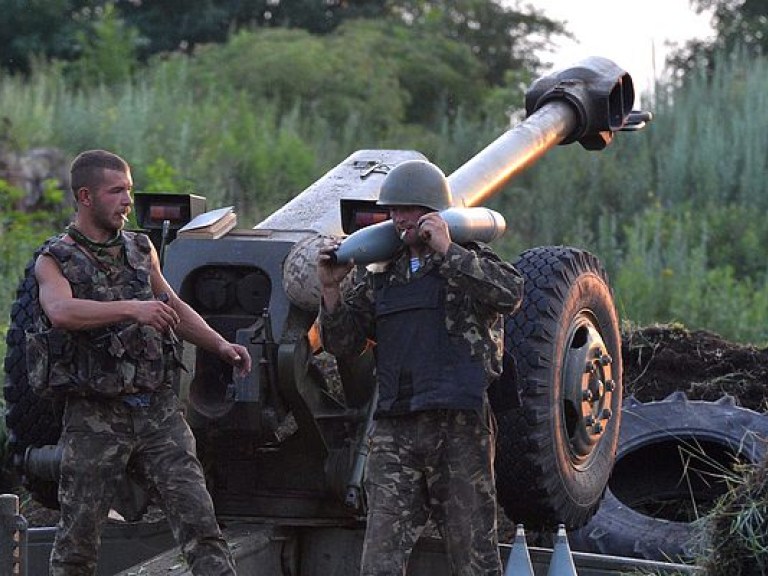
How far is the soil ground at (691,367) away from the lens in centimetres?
880

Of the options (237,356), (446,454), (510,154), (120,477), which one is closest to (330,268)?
(237,356)

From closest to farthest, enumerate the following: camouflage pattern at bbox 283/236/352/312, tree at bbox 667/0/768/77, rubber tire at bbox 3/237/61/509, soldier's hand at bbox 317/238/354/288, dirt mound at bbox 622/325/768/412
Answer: soldier's hand at bbox 317/238/354/288 < camouflage pattern at bbox 283/236/352/312 < rubber tire at bbox 3/237/61/509 < dirt mound at bbox 622/325/768/412 < tree at bbox 667/0/768/77

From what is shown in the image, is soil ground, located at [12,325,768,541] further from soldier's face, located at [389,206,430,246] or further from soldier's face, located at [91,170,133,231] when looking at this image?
soldier's face, located at [91,170,133,231]

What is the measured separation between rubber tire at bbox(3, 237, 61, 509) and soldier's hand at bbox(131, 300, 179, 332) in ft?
4.28

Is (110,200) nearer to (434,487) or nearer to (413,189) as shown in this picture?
(413,189)

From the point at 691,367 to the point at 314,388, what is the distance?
2.96 meters

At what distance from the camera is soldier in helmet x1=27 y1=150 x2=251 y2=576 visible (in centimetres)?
568

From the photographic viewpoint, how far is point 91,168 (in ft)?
18.9

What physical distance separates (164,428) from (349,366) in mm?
917

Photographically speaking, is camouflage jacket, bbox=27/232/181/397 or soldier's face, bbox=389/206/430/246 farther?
soldier's face, bbox=389/206/430/246

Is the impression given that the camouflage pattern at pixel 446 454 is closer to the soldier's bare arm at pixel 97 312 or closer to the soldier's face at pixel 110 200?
the soldier's bare arm at pixel 97 312

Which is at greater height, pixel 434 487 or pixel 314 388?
pixel 314 388

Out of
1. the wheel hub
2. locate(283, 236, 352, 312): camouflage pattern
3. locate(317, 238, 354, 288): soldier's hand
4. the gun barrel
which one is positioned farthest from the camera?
the gun barrel

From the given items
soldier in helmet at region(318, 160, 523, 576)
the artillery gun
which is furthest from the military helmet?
the artillery gun
